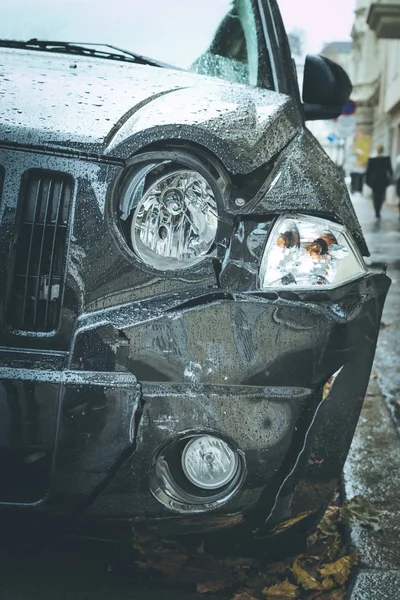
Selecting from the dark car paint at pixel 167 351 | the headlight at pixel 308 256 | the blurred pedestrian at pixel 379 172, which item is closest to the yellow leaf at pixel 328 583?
the dark car paint at pixel 167 351

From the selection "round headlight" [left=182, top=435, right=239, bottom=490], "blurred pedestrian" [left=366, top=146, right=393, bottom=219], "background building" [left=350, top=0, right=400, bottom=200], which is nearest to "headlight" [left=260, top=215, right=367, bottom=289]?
"round headlight" [left=182, top=435, right=239, bottom=490]

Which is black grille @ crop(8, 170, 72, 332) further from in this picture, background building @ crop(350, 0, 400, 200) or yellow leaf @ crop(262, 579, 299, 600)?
background building @ crop(350, 0, 400, 200)

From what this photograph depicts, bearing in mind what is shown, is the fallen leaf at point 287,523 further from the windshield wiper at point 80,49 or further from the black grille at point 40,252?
the windshield wiper at point 80,49

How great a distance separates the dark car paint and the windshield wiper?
3.25 ft

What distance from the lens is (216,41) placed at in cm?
332

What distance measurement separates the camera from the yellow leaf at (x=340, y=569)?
100 inches

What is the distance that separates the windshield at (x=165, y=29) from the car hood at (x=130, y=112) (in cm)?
39

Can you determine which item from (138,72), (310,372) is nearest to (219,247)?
(310,372)

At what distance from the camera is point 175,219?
2.15m

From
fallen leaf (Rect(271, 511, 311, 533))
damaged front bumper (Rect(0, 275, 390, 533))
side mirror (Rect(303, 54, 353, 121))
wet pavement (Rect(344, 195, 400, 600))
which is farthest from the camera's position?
side mirror (Rect(303, 54, 353, 121))

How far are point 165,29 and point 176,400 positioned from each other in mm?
1928

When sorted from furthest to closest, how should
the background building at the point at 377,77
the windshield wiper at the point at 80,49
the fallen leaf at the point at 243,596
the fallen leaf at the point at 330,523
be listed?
1. the background building at the point at 377,77
2. the windshield wiper at the point at 80,49
3. the fallen leaf at the point at 330,523
4. the fallen leaf at the point at 243,596

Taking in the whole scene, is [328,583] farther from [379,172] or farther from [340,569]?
[379,172]

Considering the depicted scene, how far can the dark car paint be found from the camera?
1997 millimetres
